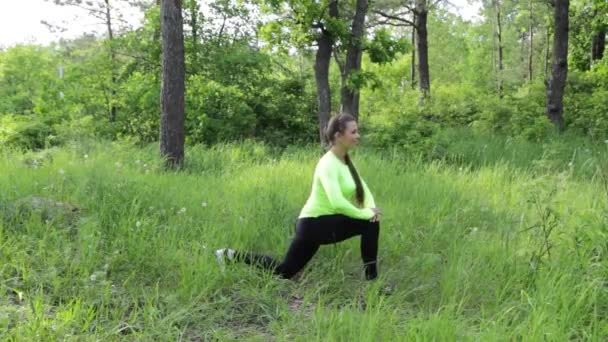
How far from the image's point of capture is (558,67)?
1205 centimetres

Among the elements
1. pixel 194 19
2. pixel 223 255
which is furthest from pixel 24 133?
pixel 223 255

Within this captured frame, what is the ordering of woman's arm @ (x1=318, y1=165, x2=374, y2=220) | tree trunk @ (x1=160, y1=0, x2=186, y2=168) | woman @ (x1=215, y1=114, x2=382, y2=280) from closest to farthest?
woman's arm @ (x1=318, y1=165, x2=374, y2=220)
woman @ (x1=215, y1=114, x2=382, y2=280)
tree trunk @ (x1=160, y1=0, x2=186, y2=168)

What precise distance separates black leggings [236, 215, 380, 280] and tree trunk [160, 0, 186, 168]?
468 centimetres

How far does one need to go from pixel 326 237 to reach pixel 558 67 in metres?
10.4

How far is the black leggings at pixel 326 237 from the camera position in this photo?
13.7ft

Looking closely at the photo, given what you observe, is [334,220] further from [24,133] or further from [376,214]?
[24,133]

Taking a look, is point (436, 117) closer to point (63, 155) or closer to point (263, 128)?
point (263, 128)

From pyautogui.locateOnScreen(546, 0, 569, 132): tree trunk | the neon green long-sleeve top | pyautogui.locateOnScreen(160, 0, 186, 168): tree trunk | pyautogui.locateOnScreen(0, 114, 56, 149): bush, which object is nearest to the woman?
the neon green long-sleeve top

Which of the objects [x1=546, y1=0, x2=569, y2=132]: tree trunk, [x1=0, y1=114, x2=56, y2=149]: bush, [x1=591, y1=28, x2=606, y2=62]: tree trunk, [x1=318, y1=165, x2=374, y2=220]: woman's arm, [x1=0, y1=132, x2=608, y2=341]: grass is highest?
[x1=591, y1=28, x2=606, y2=62]: tree trunk

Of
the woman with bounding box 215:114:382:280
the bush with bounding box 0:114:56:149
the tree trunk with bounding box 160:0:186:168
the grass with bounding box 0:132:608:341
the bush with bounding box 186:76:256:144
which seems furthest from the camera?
the bush with bounding box 186:76:256:144

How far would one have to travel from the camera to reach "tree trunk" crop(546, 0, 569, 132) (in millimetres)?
11820

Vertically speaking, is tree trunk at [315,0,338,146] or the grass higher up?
tree trunk at [315,0,338,146]

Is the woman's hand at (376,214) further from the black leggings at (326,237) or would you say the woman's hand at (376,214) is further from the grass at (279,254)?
the grass at (279,254)

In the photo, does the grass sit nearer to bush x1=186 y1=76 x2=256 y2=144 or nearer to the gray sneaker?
the gray sneaker
